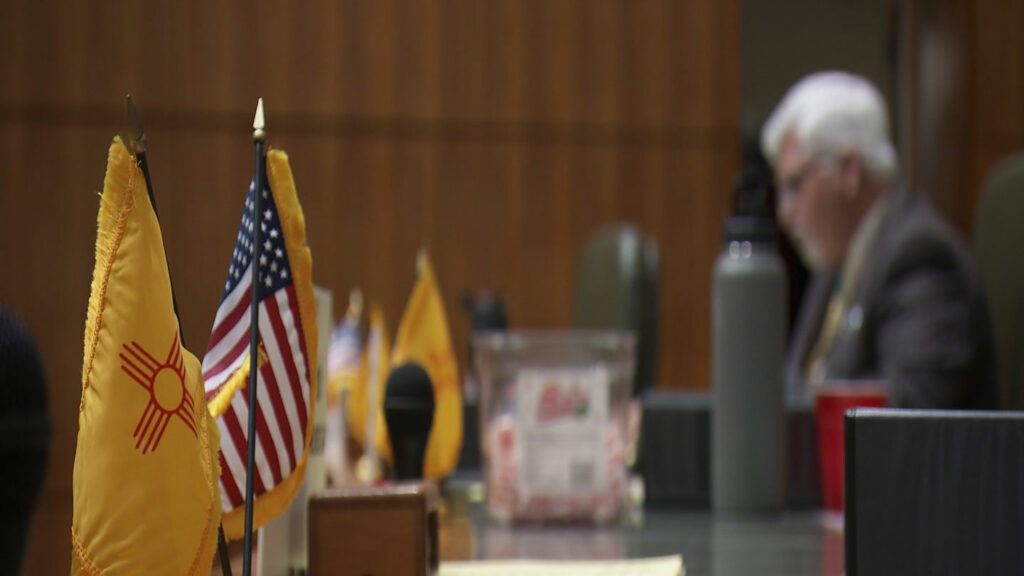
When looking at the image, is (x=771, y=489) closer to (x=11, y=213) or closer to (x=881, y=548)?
(x=881, y=548)

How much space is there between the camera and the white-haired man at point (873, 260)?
212 cm

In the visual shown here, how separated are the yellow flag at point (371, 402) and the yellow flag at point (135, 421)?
2.95ft

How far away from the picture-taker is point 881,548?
67 centimetres

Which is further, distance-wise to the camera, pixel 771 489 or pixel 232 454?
pixel 771 489

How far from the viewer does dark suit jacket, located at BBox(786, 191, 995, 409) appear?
6.94 feet

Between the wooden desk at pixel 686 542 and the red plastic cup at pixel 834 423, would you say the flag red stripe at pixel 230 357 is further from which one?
the red plastic cup at pixel 834 423

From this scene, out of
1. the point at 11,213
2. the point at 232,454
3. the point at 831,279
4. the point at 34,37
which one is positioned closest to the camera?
the point at 232,454

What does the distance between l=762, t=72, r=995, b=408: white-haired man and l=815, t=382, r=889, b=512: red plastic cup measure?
0.31m

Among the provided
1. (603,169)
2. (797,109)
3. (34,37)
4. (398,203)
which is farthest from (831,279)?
(34,37)

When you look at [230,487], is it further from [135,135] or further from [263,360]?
[135,135]

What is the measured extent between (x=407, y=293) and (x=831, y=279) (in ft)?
5.24

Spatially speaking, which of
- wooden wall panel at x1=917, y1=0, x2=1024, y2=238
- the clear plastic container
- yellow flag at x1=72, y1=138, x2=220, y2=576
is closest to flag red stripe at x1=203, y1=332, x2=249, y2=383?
yellow flag at x1=72, y1=138, x2=220, y2=576

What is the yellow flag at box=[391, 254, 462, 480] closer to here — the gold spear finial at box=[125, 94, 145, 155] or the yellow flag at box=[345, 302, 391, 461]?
the yellow flag at box=[345, 302, 391, 461]

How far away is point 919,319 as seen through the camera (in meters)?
2.16
